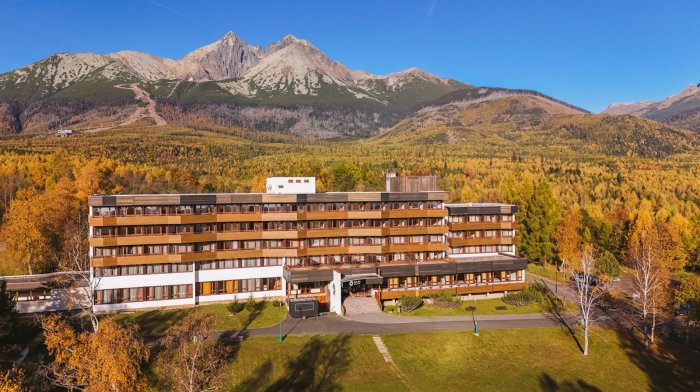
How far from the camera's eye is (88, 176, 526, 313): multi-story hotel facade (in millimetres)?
63812

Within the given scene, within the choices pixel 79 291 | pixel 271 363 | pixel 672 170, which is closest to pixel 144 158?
pixel 79 291

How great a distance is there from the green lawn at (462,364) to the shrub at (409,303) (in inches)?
345

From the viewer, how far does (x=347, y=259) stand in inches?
2857

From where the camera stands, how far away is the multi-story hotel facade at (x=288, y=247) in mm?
63812

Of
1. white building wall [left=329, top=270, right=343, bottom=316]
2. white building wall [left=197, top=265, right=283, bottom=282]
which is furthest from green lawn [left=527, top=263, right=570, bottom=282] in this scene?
white building wall [left=197, top=265, right=283, bottom=282]

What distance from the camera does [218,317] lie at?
195ft

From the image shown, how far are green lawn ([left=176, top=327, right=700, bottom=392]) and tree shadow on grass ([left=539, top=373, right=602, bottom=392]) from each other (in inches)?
3.9


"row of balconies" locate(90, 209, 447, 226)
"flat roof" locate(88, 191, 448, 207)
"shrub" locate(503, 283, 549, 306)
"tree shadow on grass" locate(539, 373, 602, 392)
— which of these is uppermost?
"flat roof" locate(88, 191, 448, 207)

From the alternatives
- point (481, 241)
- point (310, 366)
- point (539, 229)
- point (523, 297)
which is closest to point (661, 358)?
point (523, 297)

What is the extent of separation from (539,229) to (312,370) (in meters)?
65.9

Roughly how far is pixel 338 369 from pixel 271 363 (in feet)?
23.1

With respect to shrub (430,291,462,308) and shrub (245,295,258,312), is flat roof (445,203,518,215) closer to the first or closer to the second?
shrub (430,291,462,308)

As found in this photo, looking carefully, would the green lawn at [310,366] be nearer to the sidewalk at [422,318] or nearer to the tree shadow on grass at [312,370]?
the tree shadow on grass at [312,370]

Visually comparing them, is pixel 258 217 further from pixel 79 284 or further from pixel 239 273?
pixel 79 284
